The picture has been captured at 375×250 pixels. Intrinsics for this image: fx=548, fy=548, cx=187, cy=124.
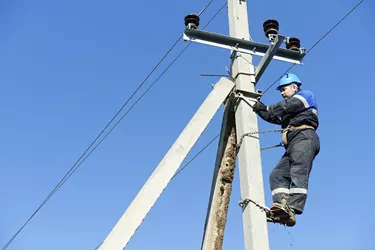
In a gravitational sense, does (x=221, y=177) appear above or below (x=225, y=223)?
above

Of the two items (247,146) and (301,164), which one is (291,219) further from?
(247,146)

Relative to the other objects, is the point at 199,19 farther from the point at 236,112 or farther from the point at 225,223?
the point at 225,223

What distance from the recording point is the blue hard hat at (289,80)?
17.1 ft

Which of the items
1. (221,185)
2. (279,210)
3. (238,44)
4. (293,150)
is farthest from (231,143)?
(279,210)

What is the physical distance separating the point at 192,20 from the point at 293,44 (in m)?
1.02

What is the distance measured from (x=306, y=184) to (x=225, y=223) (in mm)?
952

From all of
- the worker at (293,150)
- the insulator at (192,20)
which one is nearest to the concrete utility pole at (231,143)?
the insulator at (192,20)

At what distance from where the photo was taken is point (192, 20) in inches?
205

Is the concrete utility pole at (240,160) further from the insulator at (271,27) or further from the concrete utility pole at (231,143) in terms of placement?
the insulator at (271,27)

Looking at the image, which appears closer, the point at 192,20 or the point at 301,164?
the point at 301,164

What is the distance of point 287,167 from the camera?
470cm

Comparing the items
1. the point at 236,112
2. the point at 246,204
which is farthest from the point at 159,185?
the point at 236,112

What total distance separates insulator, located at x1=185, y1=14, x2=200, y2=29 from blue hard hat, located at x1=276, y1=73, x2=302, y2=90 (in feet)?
3.19

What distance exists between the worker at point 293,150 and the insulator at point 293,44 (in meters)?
0.46
